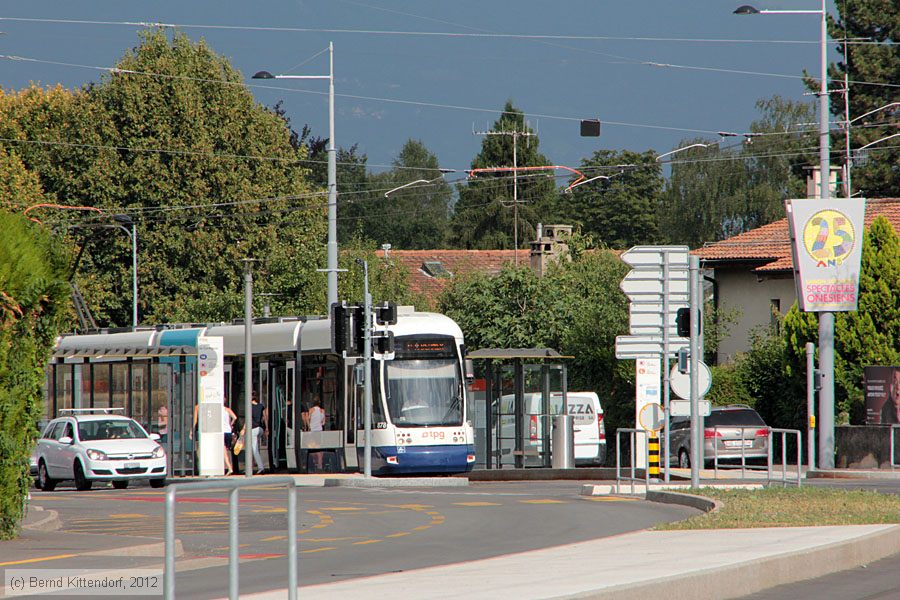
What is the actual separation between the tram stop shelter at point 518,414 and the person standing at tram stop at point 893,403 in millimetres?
7343

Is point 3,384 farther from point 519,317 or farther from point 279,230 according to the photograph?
point 279,230

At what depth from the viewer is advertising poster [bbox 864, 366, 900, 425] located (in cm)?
3506

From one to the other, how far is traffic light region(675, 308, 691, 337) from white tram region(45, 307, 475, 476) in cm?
820

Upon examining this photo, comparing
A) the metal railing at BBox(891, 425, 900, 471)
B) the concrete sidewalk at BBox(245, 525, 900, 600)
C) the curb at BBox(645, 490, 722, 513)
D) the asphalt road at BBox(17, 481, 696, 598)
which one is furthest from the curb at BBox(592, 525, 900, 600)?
the metal railing at BBox(891, 425, 900, 471)

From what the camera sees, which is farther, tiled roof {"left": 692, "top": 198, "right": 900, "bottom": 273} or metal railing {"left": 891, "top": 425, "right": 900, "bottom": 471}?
tiled roof {"left": 692, "top": 198, "right": 900, "bottom": 273}

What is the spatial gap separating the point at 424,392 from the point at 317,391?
107 inches

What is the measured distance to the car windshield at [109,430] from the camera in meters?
32.0

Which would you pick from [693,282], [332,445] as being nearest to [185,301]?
[332,445]

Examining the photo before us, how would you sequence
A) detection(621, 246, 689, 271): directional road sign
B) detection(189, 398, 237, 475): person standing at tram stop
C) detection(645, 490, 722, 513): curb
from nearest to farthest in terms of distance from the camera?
detection(645, 490, 722, 513): curb < detection(621, 246, 689, 271): directional road sign < detection(189, 398, 237, 475): person standing at tram stop

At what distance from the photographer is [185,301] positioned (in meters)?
63.6

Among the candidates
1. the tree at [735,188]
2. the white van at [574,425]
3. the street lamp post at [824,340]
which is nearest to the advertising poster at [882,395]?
the street lamp post at [824,340]

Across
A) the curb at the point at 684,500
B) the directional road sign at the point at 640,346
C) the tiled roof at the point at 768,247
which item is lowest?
the curb at the point at 684,500

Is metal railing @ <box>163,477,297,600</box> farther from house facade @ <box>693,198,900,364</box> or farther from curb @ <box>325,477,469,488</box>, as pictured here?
house facade @ <box>693,198,900,364</box>

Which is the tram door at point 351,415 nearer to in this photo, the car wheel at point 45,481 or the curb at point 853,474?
the car wheel at point 45,481
